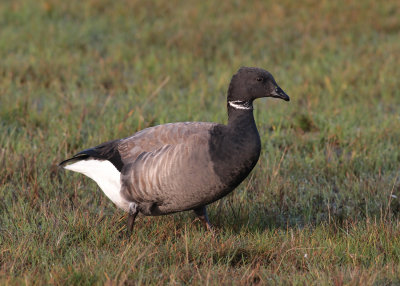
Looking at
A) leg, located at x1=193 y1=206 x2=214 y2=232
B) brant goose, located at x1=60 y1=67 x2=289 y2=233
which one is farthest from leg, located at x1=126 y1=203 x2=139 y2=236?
leg, located at x1=193 y1=206 x2=214 y2=232

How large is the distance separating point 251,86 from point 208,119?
10.3ft

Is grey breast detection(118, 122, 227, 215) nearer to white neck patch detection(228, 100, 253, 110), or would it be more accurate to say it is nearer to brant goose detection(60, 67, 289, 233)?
brant goose detection(60, 67, 289, 233)

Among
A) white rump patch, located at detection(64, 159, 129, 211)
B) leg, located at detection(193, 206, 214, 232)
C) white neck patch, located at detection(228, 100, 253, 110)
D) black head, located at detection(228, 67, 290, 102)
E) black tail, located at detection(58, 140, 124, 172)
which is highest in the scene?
black head, located at detection(228, 67, 290, 102)

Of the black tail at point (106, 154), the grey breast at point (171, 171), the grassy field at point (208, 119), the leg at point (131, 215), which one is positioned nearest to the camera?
the grassy field at point (208, 119)

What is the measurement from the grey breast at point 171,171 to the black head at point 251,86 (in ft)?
1.36

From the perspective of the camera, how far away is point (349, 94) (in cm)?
996

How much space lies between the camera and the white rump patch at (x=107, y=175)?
5.51 m

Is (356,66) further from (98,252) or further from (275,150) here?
(98,252)

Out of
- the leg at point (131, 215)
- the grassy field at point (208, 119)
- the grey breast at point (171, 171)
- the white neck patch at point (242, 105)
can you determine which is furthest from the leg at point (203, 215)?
the white neck patch at point (242, 105)

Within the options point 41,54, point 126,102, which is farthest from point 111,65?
point 126,102

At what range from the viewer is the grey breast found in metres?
5.08

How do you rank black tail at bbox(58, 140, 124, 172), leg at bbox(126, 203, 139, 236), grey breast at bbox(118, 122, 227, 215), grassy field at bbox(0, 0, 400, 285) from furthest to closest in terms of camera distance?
1. black tail at bbox(58, 140, 124, 172)
2. leg at bbox(126, 203, 139, 236)
3. grey breast at bbox(118, 122, 227, 215)
4. grassy field at bbox(0, 0, 400, 285)

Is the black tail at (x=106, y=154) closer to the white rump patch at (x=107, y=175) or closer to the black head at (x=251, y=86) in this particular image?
the white rump patch at (x=107, y=175)

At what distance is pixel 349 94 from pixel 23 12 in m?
7.83
